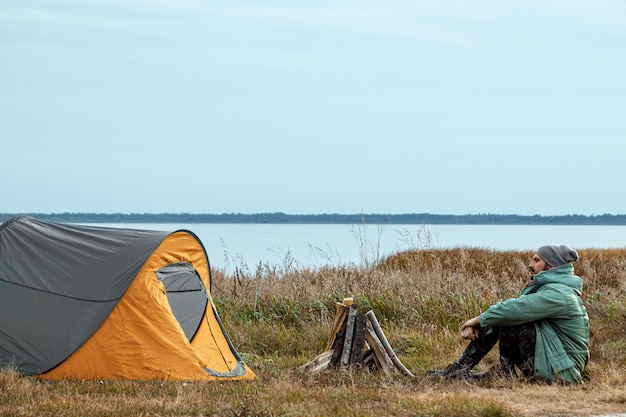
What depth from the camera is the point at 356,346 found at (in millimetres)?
8781

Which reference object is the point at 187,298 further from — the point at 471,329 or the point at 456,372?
the point at 471,329

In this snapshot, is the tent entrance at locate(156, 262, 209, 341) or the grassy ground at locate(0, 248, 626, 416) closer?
the grassy ground at locate(0, 248, 626, 416)

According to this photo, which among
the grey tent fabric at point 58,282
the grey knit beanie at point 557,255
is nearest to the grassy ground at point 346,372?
the grey tent fabric at point 58,282

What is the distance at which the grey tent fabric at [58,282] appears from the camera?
8422 millimetres

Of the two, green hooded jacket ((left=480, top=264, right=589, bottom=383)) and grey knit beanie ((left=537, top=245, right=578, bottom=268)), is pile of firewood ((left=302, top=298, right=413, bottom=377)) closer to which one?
green hooded jacket ((left=480, top=264, right=589, bottom=383))

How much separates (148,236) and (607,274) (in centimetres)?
1136

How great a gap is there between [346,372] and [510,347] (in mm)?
1691

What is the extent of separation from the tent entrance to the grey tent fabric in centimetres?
96

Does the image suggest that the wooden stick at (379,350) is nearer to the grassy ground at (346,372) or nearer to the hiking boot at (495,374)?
the grassy ground at (346,372)

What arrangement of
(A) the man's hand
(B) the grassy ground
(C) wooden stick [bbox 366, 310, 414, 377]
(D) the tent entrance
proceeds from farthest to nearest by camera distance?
(D) the tent entrance < (C) wooden stick [bbox 366, 310, 414, 377] < (A) the man's hand < (B) the grassy ground

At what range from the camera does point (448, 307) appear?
38.7 feet

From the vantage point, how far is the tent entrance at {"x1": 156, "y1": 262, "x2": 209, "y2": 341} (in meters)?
9.81

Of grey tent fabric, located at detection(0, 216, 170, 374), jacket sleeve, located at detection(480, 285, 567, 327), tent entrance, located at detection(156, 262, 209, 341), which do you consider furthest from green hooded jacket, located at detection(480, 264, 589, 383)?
grey tent fabric, located at detection(0, 216, 170, 374)

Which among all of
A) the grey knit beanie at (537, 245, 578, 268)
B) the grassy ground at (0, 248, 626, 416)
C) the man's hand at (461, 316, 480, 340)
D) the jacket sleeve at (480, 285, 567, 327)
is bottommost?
the grassy ground at (0, 248, 626, 416)
